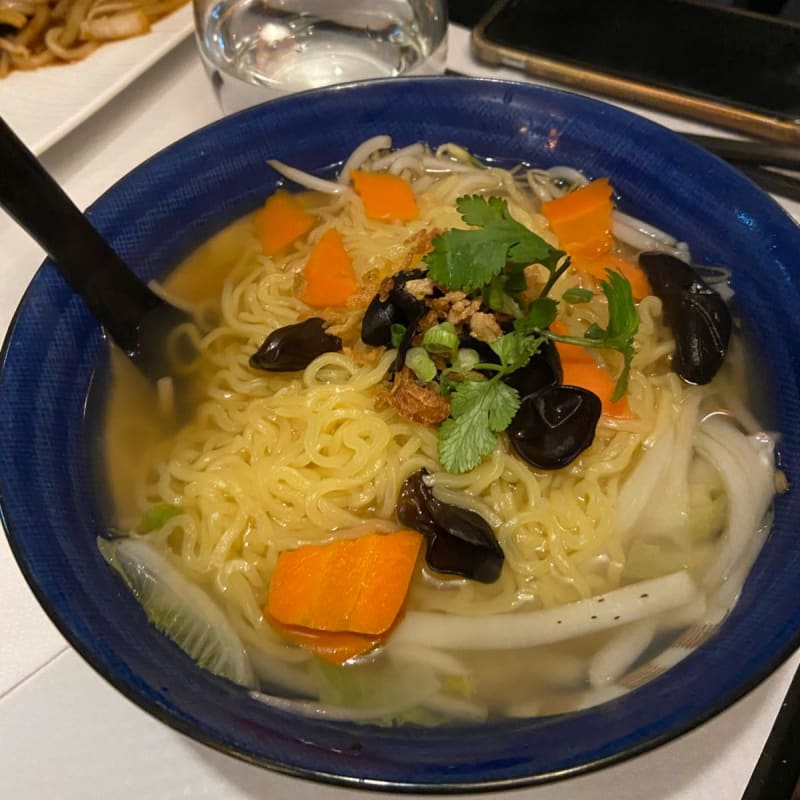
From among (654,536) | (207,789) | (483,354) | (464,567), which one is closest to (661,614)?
(654,536)

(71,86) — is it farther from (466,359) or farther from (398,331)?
(466,359)

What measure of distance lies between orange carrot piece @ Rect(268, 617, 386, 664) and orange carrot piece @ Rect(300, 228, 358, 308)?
78cm

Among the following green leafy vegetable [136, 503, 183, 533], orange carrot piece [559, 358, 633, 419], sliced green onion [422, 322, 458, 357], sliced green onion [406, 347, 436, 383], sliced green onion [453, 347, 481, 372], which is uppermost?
sliced green onion [422, 322, 458, 357]

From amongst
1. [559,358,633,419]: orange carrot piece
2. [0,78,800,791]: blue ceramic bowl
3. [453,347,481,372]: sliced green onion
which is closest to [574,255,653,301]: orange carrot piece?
[0,78,800,791]: blue ceramic bowl

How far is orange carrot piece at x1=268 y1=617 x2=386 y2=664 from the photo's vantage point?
1.33 metres

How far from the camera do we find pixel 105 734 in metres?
1.31

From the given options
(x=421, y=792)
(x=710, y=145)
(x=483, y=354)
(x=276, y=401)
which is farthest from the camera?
(x=710, y=145)

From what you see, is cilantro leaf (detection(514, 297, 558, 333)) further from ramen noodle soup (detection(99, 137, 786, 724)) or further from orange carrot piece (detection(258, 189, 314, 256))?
orange carrot piece (detection(258, 189, 314, 256))

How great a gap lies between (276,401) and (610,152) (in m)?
0.99

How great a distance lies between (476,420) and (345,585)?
377 millimetres

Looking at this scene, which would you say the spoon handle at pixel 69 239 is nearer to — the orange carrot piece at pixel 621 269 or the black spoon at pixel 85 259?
the black spoon at pixel 85 259

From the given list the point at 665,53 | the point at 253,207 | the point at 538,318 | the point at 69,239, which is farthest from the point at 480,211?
the point at 665,53

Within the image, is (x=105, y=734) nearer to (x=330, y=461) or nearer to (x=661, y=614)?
(x=330, y=461)

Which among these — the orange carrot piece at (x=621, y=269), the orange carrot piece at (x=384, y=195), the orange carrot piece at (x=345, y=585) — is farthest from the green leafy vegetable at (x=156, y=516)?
the orange carrot piece at (x=621, y=269)
